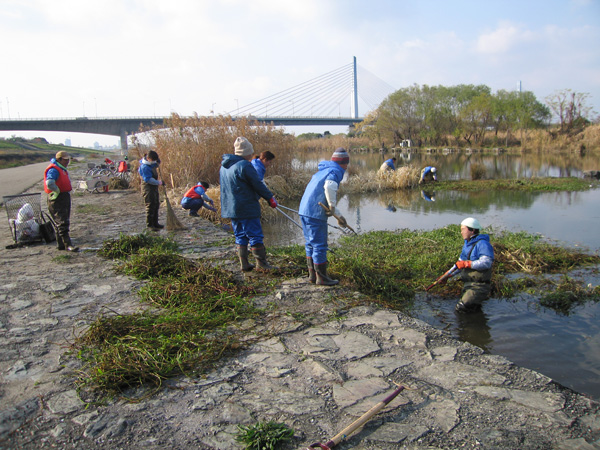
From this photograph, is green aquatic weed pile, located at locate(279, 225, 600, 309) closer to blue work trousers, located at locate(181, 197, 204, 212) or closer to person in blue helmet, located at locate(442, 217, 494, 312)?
person in blue helmet, located at locate(442, 217, 494, 312)

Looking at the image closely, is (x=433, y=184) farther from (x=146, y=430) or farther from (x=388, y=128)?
(x=388, y=128)

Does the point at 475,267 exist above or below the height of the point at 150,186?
below

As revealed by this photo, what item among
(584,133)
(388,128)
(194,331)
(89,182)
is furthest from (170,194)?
(388,128)

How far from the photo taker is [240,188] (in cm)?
545

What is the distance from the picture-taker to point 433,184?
19.7 metres

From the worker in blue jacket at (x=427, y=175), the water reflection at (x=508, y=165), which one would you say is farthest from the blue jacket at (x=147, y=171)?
the worker in blue jacket at (x=427, y=175)

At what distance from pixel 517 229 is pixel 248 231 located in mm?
7568

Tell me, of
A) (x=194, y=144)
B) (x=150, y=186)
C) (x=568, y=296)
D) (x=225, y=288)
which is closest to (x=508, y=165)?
(x=194, y=144)

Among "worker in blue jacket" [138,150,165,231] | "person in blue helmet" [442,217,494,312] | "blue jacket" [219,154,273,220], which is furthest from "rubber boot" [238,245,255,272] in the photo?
"worker in blue jacket" [138,150,165,231]

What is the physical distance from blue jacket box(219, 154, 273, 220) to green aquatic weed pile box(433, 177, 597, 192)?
14600mm

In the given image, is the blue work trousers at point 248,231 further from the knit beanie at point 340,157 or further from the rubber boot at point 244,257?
the knit beanie at point 340,157

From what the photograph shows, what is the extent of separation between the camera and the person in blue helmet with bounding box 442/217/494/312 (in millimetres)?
5141

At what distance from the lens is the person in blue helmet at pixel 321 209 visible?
16.0 feet

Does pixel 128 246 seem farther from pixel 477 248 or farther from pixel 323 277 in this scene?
pixel 477 248
